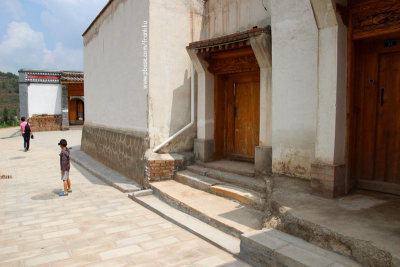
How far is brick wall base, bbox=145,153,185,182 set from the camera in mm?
7172

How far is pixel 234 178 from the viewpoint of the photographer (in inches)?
239

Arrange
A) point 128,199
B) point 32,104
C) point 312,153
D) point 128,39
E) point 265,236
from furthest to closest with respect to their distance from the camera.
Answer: point 32,104 → point 128,39 → point 128,199 → point 312,153 → point 265,236

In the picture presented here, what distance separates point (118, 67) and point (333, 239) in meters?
8.20

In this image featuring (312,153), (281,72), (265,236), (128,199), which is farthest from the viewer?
(128,199)

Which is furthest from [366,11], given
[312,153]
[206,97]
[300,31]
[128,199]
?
[128,199]

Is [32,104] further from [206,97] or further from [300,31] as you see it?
[300,31]

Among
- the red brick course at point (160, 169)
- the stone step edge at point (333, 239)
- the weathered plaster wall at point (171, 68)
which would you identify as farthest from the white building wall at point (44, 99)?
the stone step edge at point (333, 239)

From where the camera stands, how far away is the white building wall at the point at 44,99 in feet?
81.9

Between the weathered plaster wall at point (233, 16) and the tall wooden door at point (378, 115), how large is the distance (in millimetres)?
2432

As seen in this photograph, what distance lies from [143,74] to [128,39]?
65.2 inches

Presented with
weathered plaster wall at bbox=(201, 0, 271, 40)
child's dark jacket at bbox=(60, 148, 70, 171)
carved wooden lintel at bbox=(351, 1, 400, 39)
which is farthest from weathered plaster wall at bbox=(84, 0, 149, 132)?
carved wooden lintel at bbox=(351, 1, 400, 39)

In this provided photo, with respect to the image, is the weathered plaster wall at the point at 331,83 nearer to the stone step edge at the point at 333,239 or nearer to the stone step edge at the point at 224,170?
the stone step edge at the point at 333,239

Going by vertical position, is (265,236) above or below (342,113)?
below

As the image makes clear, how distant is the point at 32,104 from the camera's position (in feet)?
81.9
